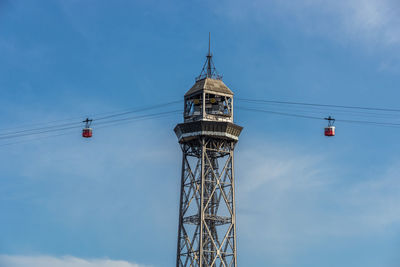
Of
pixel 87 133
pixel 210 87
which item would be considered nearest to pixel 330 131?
pixel 210 87

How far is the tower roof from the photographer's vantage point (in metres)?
112

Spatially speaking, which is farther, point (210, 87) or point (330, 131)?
point (210, 87)

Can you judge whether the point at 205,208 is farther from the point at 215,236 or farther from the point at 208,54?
the point at 208,54

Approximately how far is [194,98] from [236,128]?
7.98 m

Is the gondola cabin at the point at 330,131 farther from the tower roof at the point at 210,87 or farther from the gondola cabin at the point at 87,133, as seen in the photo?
the gondola cabin at the point at 87,133

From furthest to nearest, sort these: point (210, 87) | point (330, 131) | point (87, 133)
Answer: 1. point (210, 87)
2. point (87, 133)
3. point (330, 131)

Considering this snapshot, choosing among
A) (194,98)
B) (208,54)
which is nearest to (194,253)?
(194,98)

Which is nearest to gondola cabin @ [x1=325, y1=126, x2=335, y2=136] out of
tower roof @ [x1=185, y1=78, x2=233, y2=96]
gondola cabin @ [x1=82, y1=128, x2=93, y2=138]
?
tower roof @ [x1=185, y1=78, x2=233, y2=96]

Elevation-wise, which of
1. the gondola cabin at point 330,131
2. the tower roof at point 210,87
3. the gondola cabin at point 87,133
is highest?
the tower roof at point 210,87

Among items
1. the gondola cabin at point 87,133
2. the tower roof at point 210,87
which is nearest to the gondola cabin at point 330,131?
the tower roof at point 210,87

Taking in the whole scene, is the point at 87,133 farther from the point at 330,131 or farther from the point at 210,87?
the point at 330,131

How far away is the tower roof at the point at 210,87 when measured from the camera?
368ft

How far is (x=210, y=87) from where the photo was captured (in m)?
112

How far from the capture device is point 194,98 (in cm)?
11400
